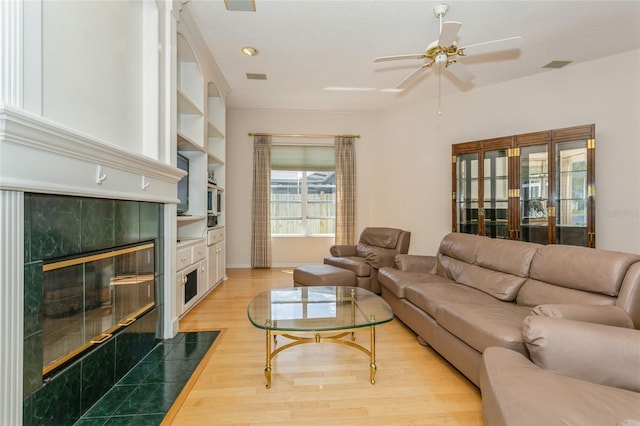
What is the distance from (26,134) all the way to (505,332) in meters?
2.44

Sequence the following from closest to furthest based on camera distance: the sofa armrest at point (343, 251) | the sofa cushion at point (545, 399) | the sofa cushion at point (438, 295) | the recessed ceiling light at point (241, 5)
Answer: the sofa cushion at point (545, 399) < the sofa cushion at point (438, 295) < the recessed ceiling light at point (241, 5) < the sofa armrest at point (343, 251)

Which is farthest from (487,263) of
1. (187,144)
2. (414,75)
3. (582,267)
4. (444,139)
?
(187,144)

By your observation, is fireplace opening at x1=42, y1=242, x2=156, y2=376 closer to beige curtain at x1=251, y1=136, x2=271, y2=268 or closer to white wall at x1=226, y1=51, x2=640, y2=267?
beige curtain at x1=251, y1=136, x2=271, y2=268

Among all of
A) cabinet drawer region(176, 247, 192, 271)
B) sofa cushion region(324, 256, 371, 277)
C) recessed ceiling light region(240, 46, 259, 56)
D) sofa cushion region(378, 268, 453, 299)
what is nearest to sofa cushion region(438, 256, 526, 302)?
sofa cushion region(378, 268, 453, 299)

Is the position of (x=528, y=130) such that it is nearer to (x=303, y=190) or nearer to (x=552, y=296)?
(x=552, y=296)

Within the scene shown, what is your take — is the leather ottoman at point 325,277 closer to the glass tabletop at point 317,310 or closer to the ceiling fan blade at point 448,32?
the glass tabletop at point 317,310

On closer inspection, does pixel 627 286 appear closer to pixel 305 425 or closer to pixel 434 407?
pixel 434 407

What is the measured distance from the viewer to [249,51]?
3262 mm

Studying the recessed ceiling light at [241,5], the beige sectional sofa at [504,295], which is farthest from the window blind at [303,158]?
the beige sectional sofa at [504,295]

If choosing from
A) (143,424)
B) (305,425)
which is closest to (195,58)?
(143,424)

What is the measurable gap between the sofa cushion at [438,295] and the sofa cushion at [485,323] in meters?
0.08

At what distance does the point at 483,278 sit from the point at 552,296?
56 centimetres

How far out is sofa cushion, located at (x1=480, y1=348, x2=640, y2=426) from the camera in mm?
972

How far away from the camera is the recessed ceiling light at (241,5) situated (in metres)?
2.47
